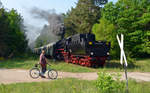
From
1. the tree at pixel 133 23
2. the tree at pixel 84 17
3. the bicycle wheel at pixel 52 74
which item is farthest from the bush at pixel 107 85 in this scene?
the tree at pixel 84 17

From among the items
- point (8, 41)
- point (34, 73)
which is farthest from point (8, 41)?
point (34, 73)

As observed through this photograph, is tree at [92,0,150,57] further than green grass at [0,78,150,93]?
Yes

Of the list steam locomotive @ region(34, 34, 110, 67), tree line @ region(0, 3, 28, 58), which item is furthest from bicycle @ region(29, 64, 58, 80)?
tree line @ region(0, 3, 28, 58)

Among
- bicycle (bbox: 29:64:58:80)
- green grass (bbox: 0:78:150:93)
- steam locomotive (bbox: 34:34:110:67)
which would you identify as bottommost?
green grass (bbox: 0:78:150:93)

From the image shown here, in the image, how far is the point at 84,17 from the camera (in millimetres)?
41062

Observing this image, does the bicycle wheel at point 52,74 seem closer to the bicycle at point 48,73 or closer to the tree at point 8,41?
the bicycle at point 48,73

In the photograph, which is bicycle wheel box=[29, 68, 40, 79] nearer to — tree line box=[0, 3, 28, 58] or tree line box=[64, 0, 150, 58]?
tree line box=[64, 0, 150, 58]

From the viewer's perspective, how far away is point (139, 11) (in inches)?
1189

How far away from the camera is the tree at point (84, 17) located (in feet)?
133

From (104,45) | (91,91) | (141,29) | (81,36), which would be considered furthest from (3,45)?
(91,91)

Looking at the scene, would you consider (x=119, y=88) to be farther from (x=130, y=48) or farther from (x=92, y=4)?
(x=92, y=4)

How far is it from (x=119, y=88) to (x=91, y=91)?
3.35 ft

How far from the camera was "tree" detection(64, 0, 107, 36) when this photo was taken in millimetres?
40500

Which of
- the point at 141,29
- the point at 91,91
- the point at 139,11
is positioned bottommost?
the point at 91,91
